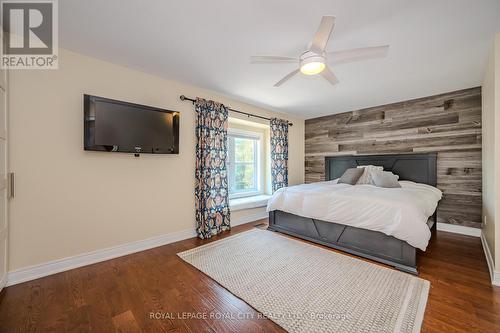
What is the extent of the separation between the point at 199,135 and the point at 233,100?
3.47 feet

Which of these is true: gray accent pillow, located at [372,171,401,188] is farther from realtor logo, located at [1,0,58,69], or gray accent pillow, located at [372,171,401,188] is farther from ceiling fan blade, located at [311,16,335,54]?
realtor logo, located at [1,0,58,69]

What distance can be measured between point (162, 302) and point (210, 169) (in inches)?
76.3

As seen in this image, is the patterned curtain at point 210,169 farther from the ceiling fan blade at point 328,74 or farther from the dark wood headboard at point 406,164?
the dark wood headboard at point 406,164

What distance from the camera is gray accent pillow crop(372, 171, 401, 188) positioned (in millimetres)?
3322

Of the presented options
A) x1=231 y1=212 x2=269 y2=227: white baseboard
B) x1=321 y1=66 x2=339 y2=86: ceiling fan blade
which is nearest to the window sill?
x1=231 y1=212 x2=269 y2=227: white baseboard

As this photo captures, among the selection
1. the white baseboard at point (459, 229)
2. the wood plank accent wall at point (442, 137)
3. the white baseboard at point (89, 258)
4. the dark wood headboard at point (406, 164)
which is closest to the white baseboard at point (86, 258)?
the white baseboard at point (89, 258)

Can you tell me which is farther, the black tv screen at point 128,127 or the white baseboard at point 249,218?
the white baseboard at point 249,218

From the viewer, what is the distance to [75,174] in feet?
7.57

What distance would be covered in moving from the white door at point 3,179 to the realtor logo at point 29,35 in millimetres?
236

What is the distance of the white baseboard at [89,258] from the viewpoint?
6.61 ft

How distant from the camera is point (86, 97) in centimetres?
227

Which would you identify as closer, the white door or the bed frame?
the white door

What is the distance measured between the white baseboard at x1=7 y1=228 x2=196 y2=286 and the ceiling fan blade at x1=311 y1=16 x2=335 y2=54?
2923mm

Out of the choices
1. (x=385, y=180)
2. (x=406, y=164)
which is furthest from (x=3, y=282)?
(x=406, y=164)
